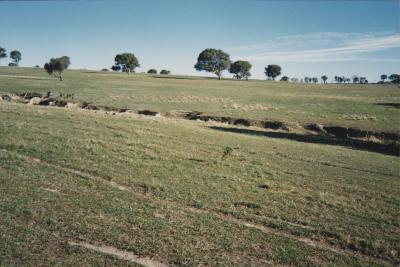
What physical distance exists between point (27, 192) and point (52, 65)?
102m

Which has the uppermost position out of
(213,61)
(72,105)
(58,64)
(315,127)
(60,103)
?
(213,61)

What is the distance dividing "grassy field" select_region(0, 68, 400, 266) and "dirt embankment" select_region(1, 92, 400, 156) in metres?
8.00

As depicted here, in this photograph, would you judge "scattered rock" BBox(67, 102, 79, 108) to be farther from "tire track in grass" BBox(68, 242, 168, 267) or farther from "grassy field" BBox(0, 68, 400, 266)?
"tire track in grass" BBox(68, 242, 168, 267)

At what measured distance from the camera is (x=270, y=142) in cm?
3488

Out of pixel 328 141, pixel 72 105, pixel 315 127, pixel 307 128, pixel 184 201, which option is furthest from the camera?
pixel 72 105

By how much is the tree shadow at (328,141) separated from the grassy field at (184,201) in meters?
5.73

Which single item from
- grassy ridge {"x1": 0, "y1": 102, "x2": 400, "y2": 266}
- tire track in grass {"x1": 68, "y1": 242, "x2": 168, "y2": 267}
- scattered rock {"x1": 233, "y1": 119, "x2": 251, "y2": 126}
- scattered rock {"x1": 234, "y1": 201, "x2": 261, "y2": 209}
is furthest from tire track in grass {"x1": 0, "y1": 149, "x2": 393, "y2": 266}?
scattered rock {"x1": 233, "y1": 119, "x2": 251, "y2": 126}

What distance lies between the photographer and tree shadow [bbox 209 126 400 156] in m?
37.3

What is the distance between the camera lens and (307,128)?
154 feet

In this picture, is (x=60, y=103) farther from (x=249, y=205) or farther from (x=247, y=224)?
(x=247, y=224)

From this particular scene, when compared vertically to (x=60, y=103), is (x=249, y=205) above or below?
below

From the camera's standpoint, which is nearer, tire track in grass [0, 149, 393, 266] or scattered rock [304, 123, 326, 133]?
tire track in grass [0, 149, 393, 266]

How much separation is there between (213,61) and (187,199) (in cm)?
16752

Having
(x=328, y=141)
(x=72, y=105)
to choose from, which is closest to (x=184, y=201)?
(x=328, y=141)
